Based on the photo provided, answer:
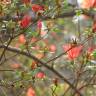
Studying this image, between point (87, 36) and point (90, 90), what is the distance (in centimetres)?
193

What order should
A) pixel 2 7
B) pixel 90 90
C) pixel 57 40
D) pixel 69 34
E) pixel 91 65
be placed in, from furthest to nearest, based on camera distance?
pixel 69 34 < pixel 57 40 < pixel 90 90 < pixel 91 65 < pixel 2 7

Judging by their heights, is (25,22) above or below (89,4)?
above

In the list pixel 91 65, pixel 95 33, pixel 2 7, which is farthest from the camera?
pixel 91 65

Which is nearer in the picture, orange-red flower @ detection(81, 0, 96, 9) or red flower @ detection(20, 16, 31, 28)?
red flower @ detection(20, 16, 31, 28)

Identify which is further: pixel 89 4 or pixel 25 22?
pixel 89 4

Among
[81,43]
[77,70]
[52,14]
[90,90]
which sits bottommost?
[90,90]

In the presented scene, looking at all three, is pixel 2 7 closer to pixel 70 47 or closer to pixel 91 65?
pixel 70 47

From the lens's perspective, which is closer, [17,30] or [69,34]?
[17,30]

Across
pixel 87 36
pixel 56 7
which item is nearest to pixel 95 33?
pixel 87 36

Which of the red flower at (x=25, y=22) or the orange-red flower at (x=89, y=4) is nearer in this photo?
Answer: the red flower at (x=25, y=22)

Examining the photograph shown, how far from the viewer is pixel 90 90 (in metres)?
4.86

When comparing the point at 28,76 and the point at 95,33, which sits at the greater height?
the point at 95,33

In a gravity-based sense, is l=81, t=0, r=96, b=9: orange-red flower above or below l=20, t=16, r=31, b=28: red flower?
below

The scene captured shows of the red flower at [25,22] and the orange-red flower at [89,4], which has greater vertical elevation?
the red flower at [25,22]
